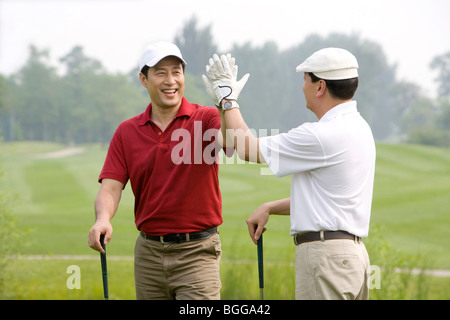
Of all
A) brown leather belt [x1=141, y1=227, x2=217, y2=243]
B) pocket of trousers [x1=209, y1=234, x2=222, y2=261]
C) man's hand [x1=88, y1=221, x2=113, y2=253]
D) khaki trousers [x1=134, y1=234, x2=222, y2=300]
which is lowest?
khaki trousers [x1=134, y1=234, x2=222, y2=300]

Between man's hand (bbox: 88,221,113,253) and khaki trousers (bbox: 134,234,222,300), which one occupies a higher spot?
man's hand (bbox: 88,221,113,253)

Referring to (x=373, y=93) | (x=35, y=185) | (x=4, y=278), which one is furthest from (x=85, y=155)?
(x=4, y=278)

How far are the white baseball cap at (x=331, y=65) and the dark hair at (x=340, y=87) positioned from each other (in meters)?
0.02

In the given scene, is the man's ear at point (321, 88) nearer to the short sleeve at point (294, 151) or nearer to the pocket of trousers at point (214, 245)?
the short sleeve at point (294, 151)

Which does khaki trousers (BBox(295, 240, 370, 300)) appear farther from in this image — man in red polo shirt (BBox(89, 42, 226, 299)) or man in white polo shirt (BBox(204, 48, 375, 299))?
man in red polo shirt (BBox(89, 42, 226, 299))

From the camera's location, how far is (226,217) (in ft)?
40.9

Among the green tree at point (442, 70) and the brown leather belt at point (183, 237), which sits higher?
the green tree at point (442, 70)

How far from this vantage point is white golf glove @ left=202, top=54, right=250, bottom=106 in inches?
102

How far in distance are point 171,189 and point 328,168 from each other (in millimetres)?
903

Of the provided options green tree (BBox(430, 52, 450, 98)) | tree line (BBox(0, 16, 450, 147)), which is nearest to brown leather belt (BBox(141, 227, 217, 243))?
tree line (BBox(0, 16, 450, 147))

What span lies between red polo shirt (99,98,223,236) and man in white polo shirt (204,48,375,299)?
1.47ft

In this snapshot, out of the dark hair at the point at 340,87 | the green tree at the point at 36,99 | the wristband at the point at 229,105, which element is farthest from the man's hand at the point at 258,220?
the green tree at the point at 36,99

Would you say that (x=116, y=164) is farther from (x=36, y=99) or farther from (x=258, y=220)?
(x=36, y=99)

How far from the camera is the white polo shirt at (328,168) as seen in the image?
235 cm
